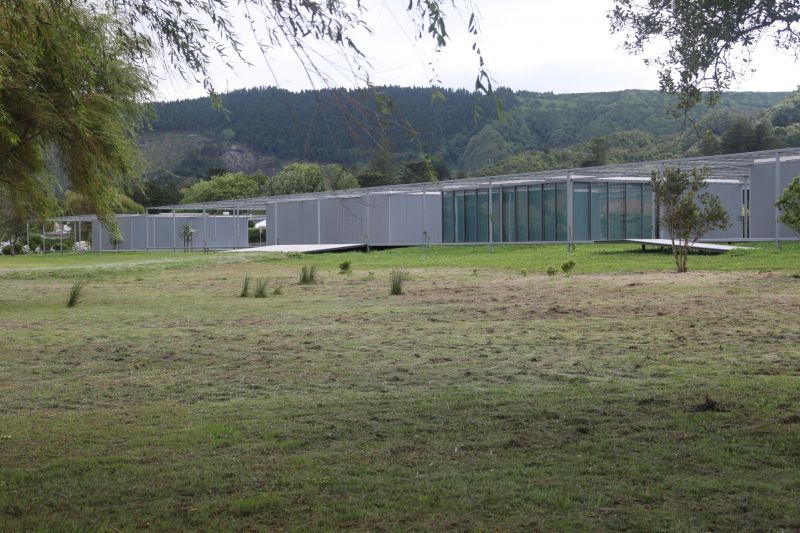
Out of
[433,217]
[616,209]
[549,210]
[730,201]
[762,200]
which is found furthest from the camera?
[433,217]

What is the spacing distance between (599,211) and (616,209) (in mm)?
999

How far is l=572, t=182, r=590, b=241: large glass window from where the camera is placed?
126ft

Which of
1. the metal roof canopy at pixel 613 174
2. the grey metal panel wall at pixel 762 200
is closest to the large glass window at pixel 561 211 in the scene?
the metal roof canopy at pixel 613 174

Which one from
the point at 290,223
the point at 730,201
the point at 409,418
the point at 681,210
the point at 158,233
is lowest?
the point at 409,418

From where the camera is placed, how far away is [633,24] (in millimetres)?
7570

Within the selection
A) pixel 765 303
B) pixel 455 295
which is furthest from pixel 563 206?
pixel 765 303

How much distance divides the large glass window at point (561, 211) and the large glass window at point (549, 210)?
0.17 m

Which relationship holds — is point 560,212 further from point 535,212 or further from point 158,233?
point 158,233

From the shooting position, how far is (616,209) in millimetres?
39562

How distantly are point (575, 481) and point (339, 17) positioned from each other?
8.27 ft

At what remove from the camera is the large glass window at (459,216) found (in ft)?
141

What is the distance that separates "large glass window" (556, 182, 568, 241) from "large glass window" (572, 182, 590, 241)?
1.37ft

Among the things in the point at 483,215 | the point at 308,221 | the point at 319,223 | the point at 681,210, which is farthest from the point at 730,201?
the point at 681,210

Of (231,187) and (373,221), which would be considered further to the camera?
(231,187)
